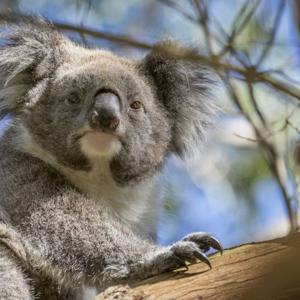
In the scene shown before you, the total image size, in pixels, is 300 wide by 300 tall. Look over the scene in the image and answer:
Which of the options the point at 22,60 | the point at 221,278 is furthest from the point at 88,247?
the point at 22,60

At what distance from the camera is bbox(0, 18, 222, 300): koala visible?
367 centimetres

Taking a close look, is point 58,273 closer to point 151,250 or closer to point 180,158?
point 151,250

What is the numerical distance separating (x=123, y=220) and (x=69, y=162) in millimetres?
507

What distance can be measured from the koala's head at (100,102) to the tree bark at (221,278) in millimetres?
1079

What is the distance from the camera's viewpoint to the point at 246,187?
6.02 m

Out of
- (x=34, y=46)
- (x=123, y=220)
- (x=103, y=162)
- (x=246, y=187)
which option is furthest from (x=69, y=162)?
Result: (x=246, y=187)

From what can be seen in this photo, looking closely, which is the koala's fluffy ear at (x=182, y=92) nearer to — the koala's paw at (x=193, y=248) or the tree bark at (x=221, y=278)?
the koala's paw at (x=193, y=248)

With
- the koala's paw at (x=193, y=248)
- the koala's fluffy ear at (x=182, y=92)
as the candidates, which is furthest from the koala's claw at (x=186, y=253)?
the koala's fluffy ear at (x=182, y=92)

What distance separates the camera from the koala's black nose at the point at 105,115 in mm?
3963

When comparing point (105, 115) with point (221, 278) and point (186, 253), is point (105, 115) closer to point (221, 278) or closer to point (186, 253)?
point (186, 253)

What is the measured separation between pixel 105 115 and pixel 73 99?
35cm

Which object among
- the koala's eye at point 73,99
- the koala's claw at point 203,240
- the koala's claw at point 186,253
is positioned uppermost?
the koala's eye at point 73,99

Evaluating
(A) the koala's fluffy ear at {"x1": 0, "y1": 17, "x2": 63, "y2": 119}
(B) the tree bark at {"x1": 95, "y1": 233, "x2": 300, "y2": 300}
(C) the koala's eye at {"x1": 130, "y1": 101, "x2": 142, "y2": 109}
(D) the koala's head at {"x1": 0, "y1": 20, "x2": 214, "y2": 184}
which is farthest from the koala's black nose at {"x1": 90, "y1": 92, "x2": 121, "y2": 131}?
(B) the tree bark at {"x1": 95, "y1": 233, "x2": 300, "y2": 300}

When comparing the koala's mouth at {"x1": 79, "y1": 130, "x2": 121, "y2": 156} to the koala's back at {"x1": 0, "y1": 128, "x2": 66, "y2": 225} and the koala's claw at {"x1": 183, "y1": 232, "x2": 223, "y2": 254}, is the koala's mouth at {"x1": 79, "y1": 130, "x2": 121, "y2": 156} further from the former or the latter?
the koala's claw at {"x1": 183, "y1": 232, "x2": 223, "y2": 254}
